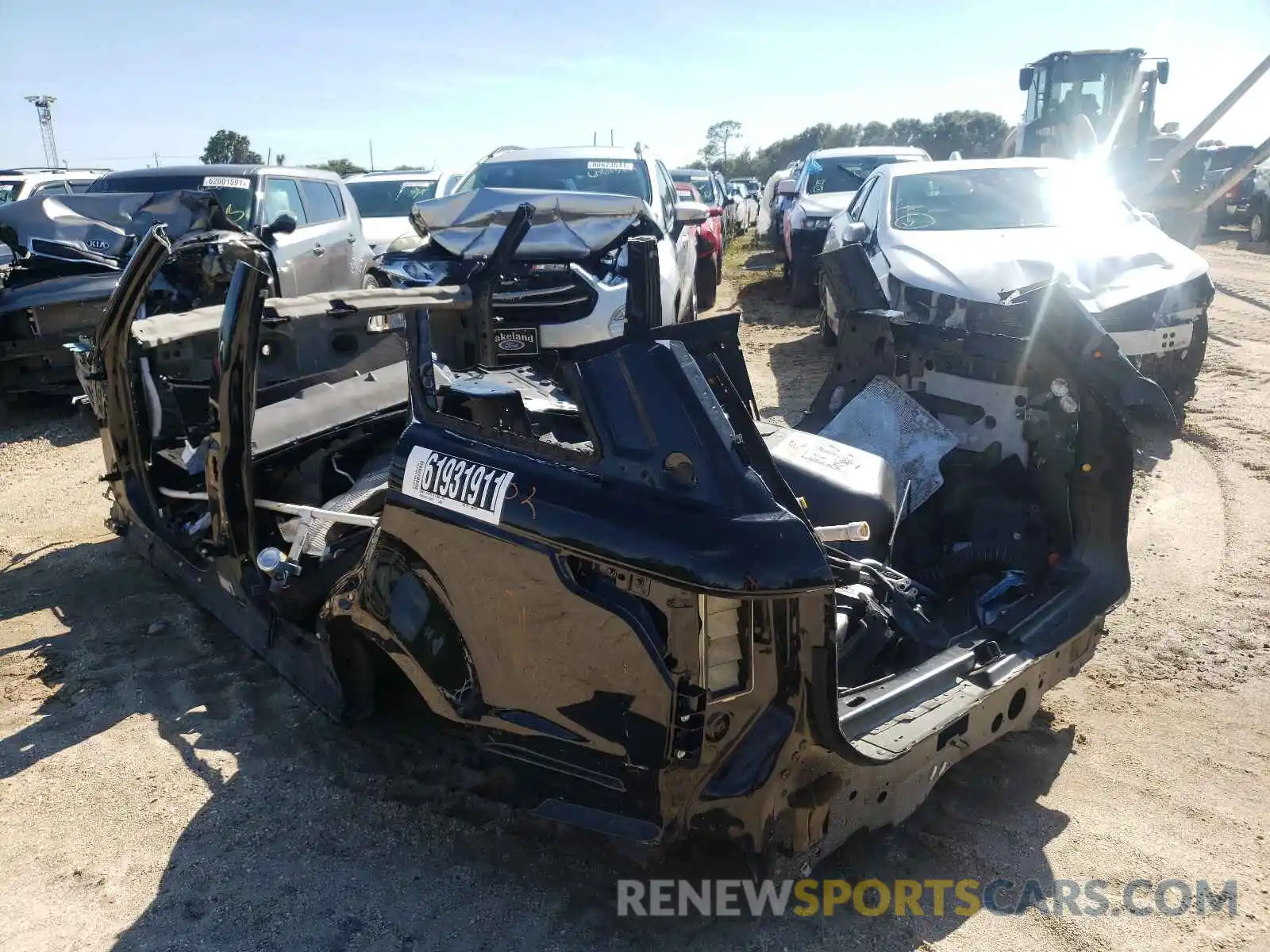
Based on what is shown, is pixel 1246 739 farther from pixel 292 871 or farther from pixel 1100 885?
pixel 292 871

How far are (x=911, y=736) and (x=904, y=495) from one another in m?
1.64

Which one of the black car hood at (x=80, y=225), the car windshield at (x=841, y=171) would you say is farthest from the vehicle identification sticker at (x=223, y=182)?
the car windshield at (x=841, y=171)

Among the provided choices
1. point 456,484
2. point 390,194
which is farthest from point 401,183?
point 456,484

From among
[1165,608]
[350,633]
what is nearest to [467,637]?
[350,633]

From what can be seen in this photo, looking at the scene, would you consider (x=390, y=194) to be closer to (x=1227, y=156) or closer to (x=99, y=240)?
(x=99, y=240)

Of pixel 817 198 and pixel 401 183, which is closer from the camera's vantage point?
pixel 817 198

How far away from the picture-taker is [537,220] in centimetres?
748

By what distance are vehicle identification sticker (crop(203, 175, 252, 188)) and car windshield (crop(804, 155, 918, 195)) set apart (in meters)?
7.47

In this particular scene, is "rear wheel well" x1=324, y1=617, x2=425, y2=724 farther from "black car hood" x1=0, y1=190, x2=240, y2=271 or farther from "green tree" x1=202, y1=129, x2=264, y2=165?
"green tree" x1=202, y1=129, x2=264, y2=165

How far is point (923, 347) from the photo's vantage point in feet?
13.2

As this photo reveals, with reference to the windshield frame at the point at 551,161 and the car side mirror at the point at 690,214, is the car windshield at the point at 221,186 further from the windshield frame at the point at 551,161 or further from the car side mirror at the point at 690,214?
the car side mirror at the point at 690,214

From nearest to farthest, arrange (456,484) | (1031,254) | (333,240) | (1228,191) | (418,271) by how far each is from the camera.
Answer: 1. (456,484)
2. (1031,254)
3. (418,271)
4. (333,240)
5. (1228,191)

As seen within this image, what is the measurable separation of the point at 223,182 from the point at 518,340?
153 inches

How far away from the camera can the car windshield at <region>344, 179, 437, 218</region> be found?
1354cm
